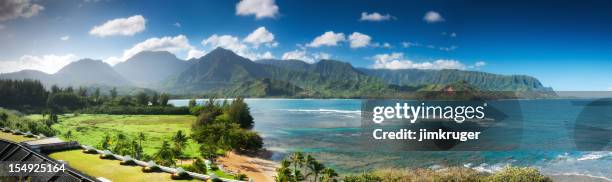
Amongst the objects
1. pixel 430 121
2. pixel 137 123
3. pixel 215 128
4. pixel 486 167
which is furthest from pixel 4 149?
pixel 430 121

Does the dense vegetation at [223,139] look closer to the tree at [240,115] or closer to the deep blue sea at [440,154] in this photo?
the deep blue sea at [440,154]

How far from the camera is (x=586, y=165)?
5412cm

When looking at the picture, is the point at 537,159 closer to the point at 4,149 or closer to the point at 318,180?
the point at 318,180

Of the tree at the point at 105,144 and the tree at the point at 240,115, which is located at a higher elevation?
the tree at the point at 240,115

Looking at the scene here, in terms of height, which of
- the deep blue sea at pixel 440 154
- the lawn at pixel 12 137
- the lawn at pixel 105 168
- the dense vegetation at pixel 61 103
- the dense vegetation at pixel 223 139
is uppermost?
the dense vegetation at pixel 61 103

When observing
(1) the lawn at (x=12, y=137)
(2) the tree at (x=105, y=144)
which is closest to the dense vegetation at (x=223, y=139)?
(2) the tree at (x=105, y=144)

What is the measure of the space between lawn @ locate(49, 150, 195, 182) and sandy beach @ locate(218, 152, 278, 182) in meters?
18.6

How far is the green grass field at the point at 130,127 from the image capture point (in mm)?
59759

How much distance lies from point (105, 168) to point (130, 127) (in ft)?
204

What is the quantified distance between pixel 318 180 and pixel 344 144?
30.0 meters

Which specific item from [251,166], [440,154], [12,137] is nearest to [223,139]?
[251,166]

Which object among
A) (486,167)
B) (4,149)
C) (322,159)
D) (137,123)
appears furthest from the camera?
(137,123)

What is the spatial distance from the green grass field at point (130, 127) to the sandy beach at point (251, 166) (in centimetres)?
429

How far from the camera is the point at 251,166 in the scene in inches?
1909
